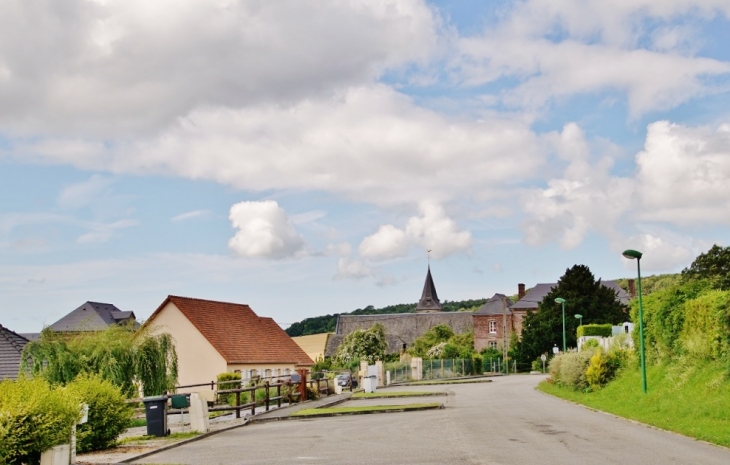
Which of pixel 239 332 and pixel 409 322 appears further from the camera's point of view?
pixel 409 322

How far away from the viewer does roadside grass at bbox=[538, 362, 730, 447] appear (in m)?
19.2

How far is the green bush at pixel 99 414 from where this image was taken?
18.3m

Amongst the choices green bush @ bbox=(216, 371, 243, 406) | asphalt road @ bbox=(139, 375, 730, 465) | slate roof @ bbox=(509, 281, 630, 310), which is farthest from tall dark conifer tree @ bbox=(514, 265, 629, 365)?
asphalt road @ bbox=(139, 375, 730, 465)

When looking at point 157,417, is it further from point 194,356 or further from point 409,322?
point 409,322

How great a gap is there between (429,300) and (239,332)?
282 feet

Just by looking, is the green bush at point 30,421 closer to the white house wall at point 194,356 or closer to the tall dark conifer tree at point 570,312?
the white house wall at point 194,356

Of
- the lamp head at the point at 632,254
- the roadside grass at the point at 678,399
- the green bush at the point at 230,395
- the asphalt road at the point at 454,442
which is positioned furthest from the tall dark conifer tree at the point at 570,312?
the asphalt road at the point at 454,442

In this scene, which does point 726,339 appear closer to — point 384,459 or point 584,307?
point 384,459

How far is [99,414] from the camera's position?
61.1 ft

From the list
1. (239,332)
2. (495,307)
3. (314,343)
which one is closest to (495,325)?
(495,307)

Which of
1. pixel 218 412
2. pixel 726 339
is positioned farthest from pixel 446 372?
pixel 726 339

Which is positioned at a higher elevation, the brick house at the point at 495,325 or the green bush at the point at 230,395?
the brick house at the point at 495,325

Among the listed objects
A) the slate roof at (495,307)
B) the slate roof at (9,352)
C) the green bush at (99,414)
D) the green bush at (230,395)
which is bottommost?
the green bush at (230,395)

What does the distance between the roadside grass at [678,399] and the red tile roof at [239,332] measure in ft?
81.9
